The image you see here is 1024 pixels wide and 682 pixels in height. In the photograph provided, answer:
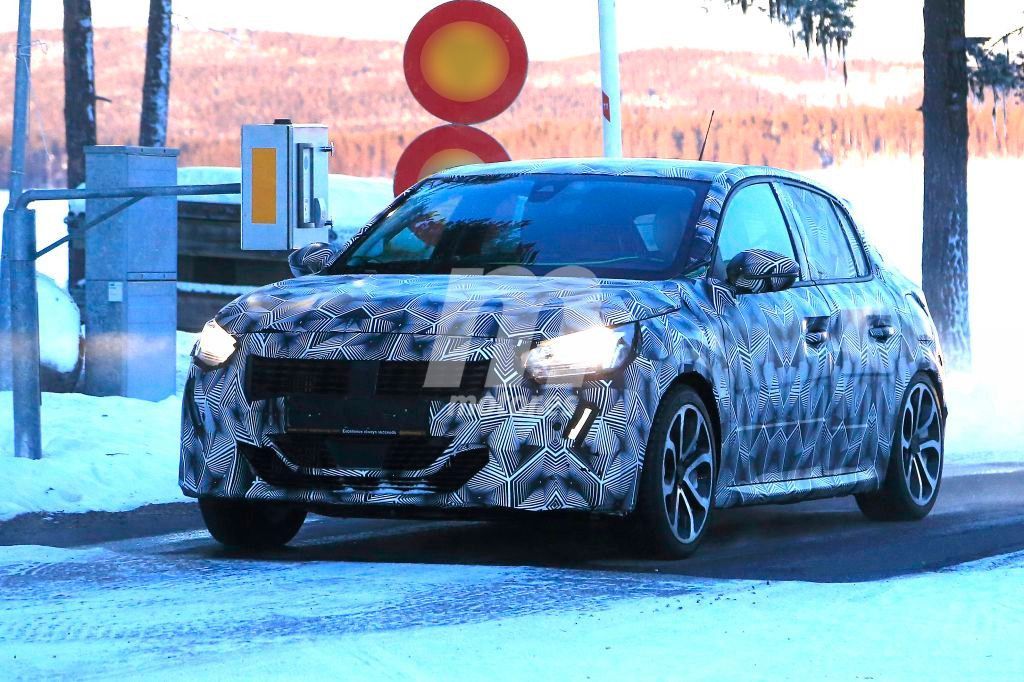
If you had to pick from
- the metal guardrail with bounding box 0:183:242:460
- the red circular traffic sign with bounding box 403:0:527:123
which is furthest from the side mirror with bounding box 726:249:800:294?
the metal guardrail with bounding box 0:183:242:460

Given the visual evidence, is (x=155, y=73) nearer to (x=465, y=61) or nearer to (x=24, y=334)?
(x=24, y=334)

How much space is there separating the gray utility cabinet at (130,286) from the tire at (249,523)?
24.8 ft

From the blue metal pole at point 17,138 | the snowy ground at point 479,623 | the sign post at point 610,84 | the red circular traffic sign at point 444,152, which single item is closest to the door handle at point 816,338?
the snowy ground at point 479,623

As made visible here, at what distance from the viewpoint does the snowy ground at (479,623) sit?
20.2 ft

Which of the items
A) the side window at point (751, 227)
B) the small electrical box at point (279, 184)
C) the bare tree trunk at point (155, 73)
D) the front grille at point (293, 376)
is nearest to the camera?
the front grille at point (293, 376)

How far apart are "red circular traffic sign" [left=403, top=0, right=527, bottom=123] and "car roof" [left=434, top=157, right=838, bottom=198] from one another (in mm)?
2223

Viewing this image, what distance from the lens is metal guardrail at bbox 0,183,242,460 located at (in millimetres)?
12180

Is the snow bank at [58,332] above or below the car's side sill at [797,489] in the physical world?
above

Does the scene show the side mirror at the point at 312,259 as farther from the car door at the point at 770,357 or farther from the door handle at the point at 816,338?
the door handle at the point at 816,338

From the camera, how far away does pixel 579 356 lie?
26.3ft

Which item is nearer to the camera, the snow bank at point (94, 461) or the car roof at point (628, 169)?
the car roof at point (628, 169)

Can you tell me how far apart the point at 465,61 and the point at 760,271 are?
3.76 meters

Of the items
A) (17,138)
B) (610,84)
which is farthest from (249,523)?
(17,138)

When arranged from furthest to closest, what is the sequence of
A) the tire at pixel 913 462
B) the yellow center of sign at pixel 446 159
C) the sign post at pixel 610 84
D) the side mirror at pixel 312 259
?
the sign post at pixel 610 84, the yellow center of sign at pixel 446 159, the tire at pixel 913 462, the side mirror at pixel 312 259
